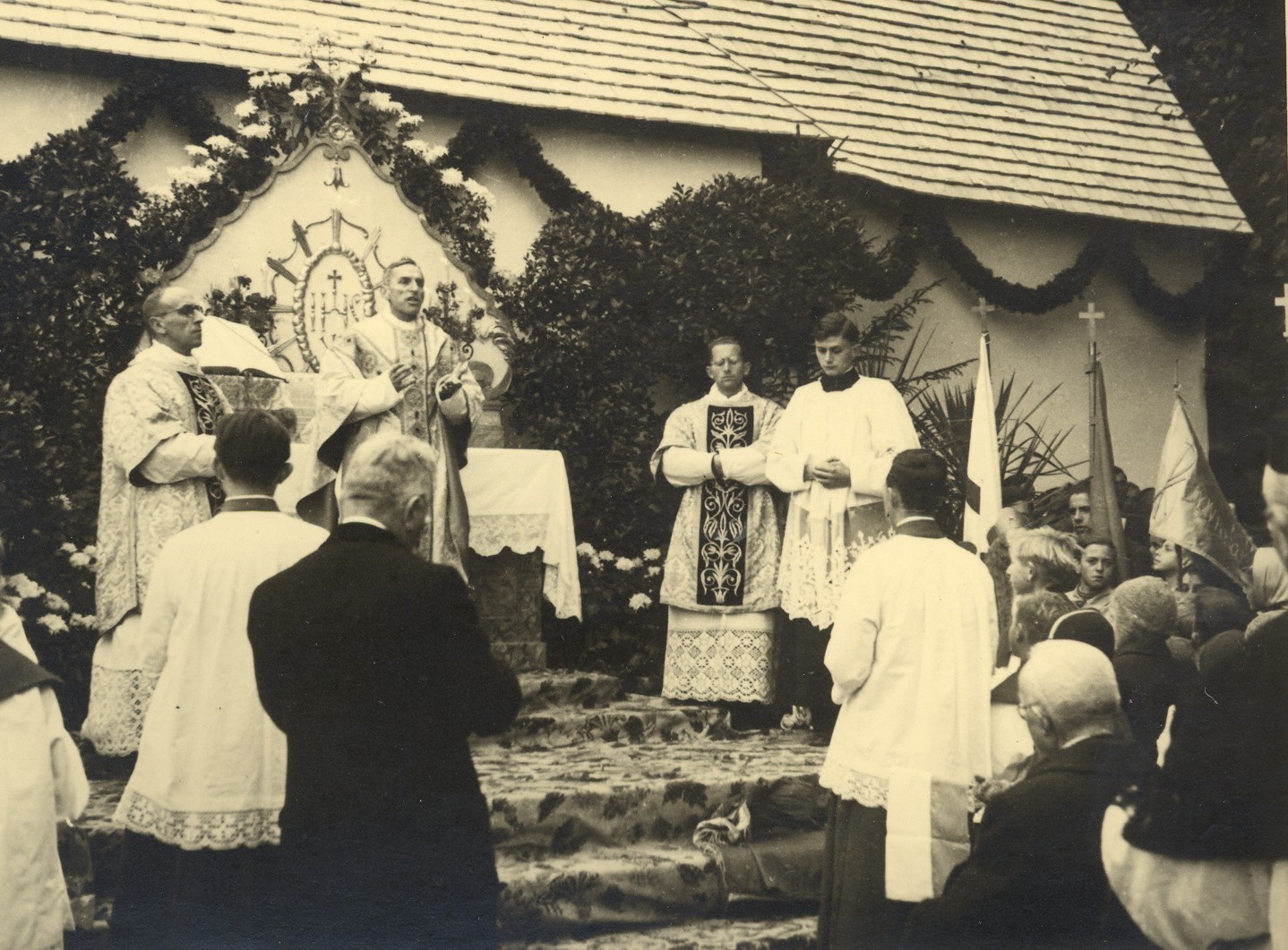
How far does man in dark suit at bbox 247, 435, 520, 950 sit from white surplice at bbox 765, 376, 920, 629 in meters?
2.30

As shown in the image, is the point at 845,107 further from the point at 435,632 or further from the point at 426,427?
the point at 435,632

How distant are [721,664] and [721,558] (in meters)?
0.41

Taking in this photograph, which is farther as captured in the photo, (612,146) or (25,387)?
(612,146)

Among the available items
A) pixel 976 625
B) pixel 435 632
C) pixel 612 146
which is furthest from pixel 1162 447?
pixel 435 632

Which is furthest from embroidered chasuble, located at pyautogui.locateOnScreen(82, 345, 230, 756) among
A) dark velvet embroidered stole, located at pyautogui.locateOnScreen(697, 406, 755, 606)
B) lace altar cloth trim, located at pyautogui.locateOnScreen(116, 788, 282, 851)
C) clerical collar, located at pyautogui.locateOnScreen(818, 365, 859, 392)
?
clerical collar, located at pyautogui.locateOnScreen(818, 365, 859, 392)

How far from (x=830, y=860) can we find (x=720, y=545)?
5.48ft

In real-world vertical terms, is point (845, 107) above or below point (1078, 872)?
above

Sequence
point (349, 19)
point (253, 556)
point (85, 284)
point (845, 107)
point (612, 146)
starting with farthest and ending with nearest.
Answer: point (845, 107) < point (612, 146) < point (349, 19) < point (85, 284) < point (253, 556)

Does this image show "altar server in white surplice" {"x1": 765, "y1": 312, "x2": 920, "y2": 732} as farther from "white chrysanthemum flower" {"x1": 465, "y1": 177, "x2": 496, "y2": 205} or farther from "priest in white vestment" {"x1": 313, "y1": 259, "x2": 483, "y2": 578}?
"white chrysanthemum flower" {"x1": 465, "y1": 177, "x2": 496, "y2": 205}

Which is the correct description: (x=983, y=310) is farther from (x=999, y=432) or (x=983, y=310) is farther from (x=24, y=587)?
(x=24, y=587)

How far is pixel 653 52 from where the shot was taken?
561 centimetres

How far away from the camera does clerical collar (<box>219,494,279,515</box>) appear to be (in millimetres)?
3695

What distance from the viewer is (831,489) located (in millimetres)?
5324

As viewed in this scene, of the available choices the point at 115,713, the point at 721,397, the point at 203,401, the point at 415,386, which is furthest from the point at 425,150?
the point at 115,713
